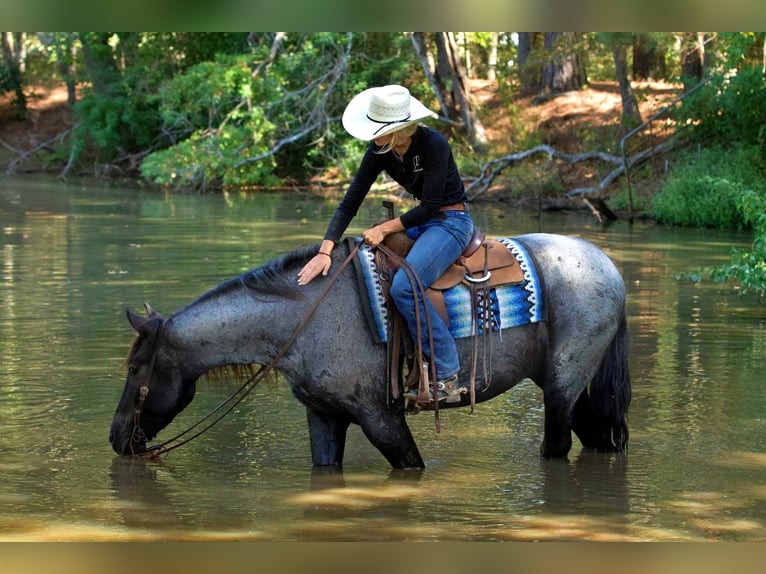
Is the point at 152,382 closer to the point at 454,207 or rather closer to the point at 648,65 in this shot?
the point at 454,207

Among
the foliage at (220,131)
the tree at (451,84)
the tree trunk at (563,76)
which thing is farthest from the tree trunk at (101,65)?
the tree trunk at (563,76)

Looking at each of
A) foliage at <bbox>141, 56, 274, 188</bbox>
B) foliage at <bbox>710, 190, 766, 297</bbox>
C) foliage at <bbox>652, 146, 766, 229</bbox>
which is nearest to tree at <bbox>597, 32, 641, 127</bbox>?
foliage at <bbox>652, 146, 766, 229</bbox>

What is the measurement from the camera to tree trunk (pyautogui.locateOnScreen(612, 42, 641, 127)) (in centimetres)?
2644

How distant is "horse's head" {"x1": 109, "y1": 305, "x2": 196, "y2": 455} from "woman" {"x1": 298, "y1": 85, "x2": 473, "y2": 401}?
863mm

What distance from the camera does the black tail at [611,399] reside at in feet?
21.9

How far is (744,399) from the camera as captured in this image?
27.1 feet

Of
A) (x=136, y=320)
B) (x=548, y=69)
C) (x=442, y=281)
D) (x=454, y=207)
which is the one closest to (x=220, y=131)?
(x=548, y=69)

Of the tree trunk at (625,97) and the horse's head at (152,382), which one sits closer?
the horse's head at (152,382)

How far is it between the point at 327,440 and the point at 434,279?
3.95 ft

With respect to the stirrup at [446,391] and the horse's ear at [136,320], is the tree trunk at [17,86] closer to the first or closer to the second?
the horse's ear at [136,320]

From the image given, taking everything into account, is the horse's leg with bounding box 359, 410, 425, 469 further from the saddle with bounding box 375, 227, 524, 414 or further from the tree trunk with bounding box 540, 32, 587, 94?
the tree trunk with bounding box 540, 32, 587, 94

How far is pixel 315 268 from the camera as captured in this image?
6102 mm

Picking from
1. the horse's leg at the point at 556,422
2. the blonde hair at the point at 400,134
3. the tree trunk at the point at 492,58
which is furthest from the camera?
the tree trunk at the point at 492,58

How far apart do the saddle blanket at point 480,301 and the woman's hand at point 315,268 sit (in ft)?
0.58
